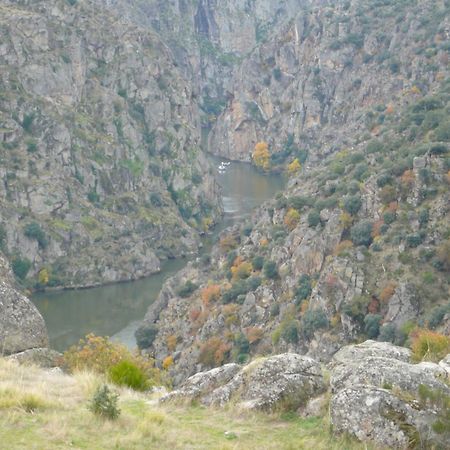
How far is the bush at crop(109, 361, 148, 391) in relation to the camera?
2025 cm

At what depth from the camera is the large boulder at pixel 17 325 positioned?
24048mm

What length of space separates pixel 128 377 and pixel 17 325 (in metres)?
5.65

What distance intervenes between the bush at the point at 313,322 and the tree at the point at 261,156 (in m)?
130

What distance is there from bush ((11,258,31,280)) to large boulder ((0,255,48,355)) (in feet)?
240

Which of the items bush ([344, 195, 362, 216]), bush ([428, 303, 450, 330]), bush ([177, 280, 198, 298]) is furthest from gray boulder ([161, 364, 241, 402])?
bush ([177, 280, 198, 298])

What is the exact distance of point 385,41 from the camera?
157 metres

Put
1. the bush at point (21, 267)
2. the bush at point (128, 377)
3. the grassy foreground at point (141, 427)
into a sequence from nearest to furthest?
the grassy foreground at point (141, 427) → the bush at point (128, 377) → the bush at point (21, 267)

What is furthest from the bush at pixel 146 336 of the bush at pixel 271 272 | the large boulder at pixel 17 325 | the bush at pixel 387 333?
the large boulder at pixel 17 325

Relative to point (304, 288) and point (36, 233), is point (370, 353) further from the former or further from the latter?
point (36, 233)

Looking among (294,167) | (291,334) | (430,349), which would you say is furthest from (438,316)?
(294,167)

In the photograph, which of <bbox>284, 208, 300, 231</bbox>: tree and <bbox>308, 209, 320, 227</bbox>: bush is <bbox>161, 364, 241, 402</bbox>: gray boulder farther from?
<bbox>284, 208, 300, 231</bbox>: tree

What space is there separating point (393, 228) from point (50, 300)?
5003 centimetres

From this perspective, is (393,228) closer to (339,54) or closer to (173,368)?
(173,368)

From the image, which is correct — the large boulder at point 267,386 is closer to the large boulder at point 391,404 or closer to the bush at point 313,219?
the large boulder at point 391,404
